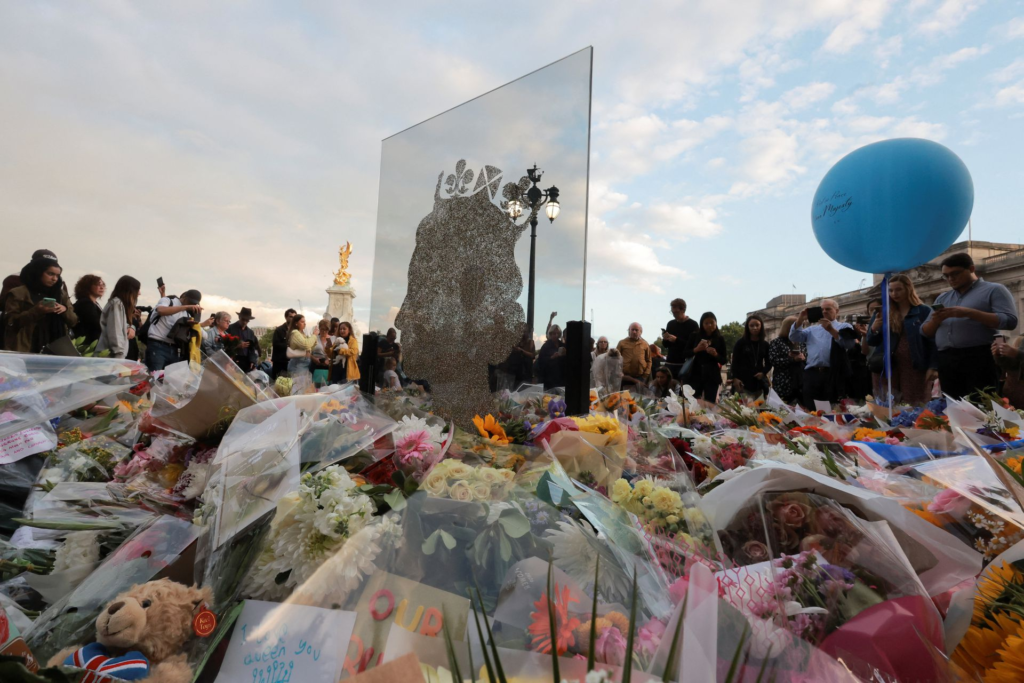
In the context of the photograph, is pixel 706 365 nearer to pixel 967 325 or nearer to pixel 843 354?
pixel 843 354

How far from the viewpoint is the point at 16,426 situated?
5.45ft

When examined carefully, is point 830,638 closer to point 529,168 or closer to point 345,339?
point 529,168

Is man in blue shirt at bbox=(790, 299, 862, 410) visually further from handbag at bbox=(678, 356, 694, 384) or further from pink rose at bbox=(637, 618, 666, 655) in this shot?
pink rose at bbox=(637, 618, 666, 655)

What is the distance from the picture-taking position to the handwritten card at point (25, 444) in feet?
5.23

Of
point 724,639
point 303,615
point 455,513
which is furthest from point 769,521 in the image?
point 303,615

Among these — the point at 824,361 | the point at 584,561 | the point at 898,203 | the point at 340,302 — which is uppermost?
the point at 340,302

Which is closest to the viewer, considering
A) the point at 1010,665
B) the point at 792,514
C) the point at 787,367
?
the point at 1010,665

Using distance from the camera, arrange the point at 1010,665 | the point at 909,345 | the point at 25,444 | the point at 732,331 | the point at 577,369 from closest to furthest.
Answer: the point at 1010,665
the point at 25,444
the point at 577,369
the point at 909,345
the point at 732,331

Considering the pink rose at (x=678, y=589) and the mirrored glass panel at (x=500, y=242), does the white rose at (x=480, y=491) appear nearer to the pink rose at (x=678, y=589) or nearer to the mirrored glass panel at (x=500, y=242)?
the pink rose at (x=678, y=589)

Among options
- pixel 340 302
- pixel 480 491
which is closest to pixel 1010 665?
pixel 480 491

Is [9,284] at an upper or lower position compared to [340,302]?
lower

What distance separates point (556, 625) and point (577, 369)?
2.64 metres

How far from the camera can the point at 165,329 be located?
5.44 meters

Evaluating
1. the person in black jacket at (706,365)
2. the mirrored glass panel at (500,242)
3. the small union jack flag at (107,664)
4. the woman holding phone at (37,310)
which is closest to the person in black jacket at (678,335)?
the person in black jacket at (706,365)
